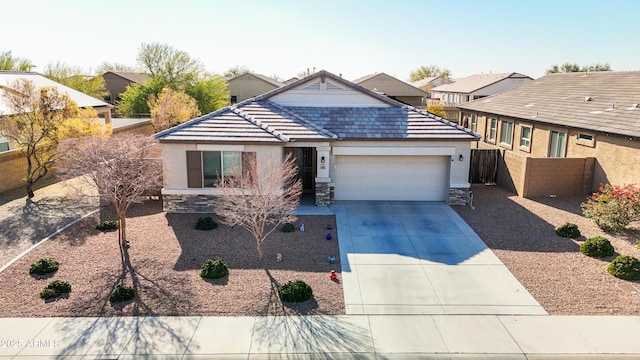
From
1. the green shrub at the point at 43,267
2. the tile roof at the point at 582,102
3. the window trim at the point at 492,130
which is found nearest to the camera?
the green shrub at the point at 43,267

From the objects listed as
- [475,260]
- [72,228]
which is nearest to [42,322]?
[72,228]

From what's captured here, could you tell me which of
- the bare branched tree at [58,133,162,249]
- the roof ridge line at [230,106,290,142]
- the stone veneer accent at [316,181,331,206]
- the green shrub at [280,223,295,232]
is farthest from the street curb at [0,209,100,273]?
the stone veneer accent at [316,181,331,206]

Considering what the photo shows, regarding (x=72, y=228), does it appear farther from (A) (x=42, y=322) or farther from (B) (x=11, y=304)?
(A) (x=42, y=322)

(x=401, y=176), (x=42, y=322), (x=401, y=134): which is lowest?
(x=42, y=322)

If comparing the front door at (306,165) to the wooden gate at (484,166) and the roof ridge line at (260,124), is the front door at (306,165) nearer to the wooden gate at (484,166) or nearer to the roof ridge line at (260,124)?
the roof ridge line at (260,124)

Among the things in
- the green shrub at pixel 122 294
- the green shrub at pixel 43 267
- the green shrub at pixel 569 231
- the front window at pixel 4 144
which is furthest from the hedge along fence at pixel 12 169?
A: the green shrub at pixel 569 231

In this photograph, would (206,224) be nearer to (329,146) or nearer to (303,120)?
(329,146)
